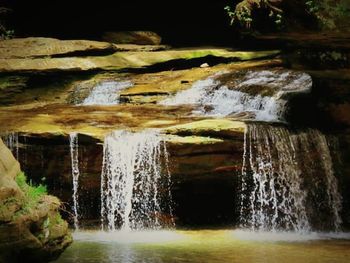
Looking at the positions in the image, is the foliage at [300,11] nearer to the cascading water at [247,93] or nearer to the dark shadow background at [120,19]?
the cascading water at [247,93]

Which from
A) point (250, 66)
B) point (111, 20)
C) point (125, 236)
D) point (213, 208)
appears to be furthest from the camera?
point (111, 20)

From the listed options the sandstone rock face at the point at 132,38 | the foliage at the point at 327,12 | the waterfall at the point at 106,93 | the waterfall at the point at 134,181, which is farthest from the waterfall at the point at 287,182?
the sandstone rock face at the point at 132,38

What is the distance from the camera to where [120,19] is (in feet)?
63.4

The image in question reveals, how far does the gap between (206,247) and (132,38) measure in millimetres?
11249

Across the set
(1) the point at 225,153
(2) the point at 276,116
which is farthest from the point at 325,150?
(1) the point at 225,153

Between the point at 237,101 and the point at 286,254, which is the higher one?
the point at 237,101

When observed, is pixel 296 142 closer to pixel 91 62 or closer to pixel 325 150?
pixel 325 150

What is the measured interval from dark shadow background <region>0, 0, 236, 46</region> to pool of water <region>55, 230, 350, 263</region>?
10.8 meters

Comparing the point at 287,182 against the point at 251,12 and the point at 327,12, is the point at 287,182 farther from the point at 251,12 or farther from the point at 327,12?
the point at 251,12

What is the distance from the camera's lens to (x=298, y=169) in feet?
32.2

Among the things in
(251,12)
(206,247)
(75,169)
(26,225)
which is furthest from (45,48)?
(26,225)

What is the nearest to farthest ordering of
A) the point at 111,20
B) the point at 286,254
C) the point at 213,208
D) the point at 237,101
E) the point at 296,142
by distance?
the point at 286,254
the point at 296,142
the point at 213,208
the point at 237,101
the point at 111,20

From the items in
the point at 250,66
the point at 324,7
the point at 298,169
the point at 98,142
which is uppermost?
the point at 324,7

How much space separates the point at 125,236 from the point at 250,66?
6848mm
